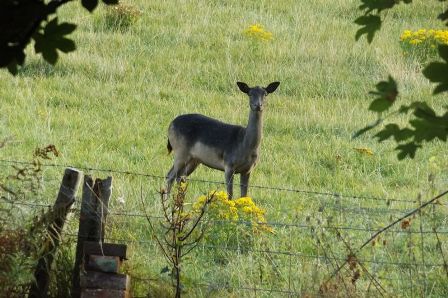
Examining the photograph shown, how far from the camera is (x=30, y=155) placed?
42.9 feet

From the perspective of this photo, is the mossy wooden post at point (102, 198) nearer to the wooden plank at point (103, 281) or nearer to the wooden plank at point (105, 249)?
the wooden plank at point (105, 249)

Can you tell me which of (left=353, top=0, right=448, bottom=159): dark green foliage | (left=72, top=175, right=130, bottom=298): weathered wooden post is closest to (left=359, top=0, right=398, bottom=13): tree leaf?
(left=353, top=0, right=448, bottom=159): dark green foliage

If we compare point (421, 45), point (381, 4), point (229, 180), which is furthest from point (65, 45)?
point (421, 45)

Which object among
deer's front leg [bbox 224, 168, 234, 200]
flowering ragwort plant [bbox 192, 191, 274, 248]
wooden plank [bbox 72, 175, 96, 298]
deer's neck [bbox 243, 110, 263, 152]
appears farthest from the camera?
deer's neck [bbox 243, 110, 263, 152]

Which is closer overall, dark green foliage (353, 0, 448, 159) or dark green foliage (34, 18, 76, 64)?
dark green foliage (34, 18, 76, 64)

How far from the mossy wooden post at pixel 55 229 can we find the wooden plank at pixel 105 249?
0.20 metres

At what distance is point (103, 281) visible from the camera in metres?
7.55

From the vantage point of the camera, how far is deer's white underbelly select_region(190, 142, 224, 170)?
40.7 feet

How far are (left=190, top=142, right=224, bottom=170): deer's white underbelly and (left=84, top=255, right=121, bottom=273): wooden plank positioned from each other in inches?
191

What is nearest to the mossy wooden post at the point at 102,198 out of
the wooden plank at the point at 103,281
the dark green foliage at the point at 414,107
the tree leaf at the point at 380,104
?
the wooden plank at the point at 103,281

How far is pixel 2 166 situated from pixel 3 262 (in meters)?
4.68

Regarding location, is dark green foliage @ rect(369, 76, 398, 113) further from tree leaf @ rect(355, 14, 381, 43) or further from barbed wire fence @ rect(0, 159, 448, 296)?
barbed wire fence @ rect(0, 159, 448, 296)

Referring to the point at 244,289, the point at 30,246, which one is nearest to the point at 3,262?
the point at 30,246

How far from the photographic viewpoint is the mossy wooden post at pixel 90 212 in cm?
761
